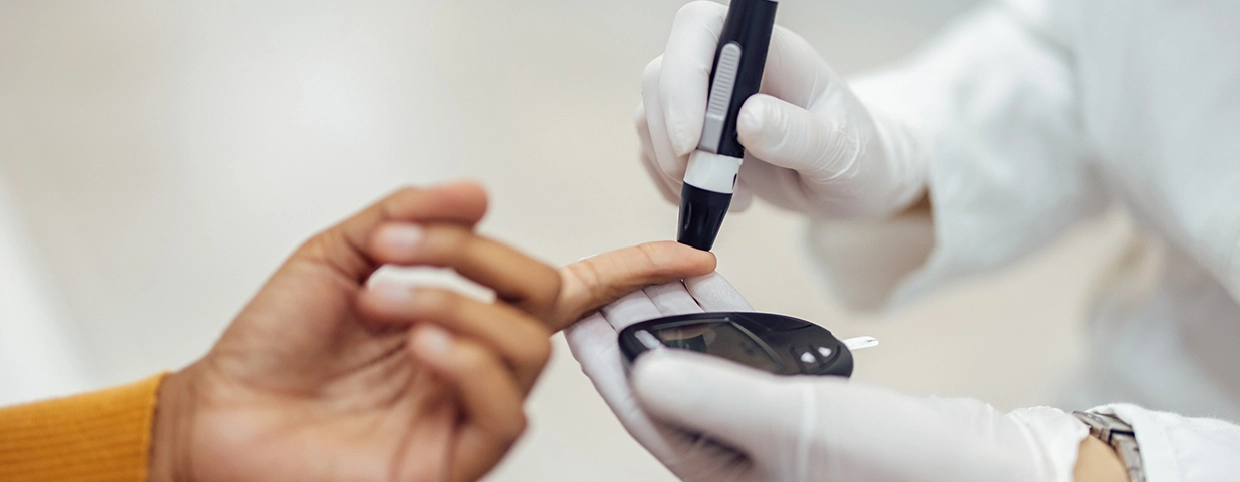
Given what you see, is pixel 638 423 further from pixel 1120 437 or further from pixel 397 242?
pixel 1120 437

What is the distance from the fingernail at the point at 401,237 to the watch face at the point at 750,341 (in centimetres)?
14

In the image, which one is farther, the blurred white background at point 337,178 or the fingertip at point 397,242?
the blurred white background at point 337,178

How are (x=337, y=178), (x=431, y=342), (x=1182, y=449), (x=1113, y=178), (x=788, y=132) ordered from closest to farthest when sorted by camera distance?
1. (x=431, y=342)
2. (x=1182, y=449)
3. (x=788, y=132)
4. (x=1113, y=178)
5. (x=337, y=178)

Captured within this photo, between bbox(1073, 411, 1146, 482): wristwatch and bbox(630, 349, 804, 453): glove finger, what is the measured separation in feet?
0.66

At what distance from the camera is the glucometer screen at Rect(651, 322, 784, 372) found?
408 millimetres

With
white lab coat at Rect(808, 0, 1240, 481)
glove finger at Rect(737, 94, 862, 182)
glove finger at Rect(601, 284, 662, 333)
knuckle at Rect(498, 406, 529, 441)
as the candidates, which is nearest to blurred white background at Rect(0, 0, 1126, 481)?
white lab coat at Rect(808, 0, 1240, 481)

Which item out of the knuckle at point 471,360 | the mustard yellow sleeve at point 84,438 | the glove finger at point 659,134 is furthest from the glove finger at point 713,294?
the mustard yellow sleeve at point 84,438

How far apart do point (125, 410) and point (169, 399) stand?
2cm

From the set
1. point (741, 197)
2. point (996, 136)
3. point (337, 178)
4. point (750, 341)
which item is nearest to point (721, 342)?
point (750, 341)

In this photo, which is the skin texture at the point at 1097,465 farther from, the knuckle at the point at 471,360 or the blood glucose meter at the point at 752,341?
the knuckle at the point at 471,360

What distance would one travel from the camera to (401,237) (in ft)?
1.03

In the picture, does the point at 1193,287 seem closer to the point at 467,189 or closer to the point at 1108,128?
the point at 1108,128

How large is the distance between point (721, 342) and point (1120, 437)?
0.23 m

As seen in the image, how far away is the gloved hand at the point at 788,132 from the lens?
0.50 meters
